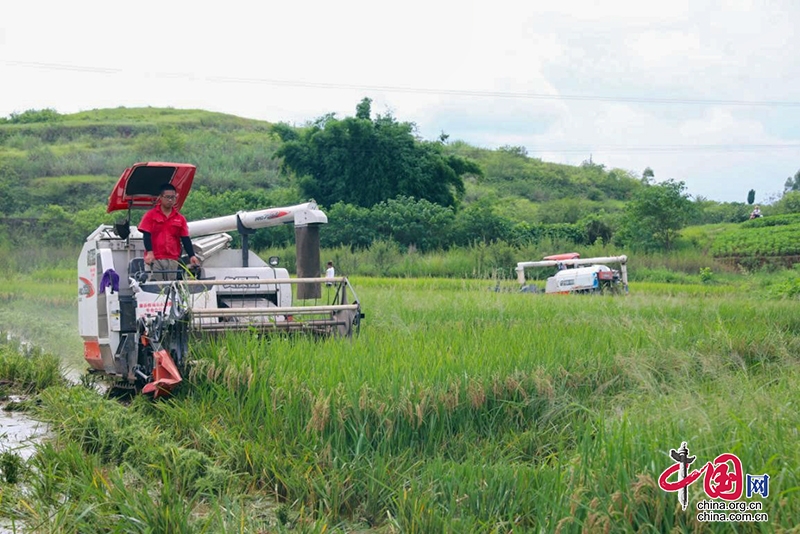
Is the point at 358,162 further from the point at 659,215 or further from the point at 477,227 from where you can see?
the point at 659,215

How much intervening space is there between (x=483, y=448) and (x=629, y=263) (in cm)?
2389

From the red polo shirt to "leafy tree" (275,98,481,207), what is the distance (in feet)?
81.9

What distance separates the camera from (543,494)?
190 inches

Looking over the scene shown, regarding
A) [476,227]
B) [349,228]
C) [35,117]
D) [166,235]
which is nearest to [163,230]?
[166,235]

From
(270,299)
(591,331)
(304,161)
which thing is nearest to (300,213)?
(270,299)

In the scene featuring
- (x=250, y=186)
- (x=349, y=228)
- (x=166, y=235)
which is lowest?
(x=166, y=235)

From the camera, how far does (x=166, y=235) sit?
9.66m

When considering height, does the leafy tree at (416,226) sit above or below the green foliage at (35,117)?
below

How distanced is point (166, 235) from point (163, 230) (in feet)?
0.22

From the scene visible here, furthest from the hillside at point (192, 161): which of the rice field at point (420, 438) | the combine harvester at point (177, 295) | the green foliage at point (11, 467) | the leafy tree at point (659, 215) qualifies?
the green foliage at point (11, 467)

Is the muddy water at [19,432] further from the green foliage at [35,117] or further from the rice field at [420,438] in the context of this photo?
the green foliage at [35,117]

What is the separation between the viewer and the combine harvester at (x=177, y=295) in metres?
8.04

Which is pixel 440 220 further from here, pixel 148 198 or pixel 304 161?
pixel 148 198

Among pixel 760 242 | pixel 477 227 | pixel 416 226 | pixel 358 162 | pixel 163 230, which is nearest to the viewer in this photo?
pixel 163 230
